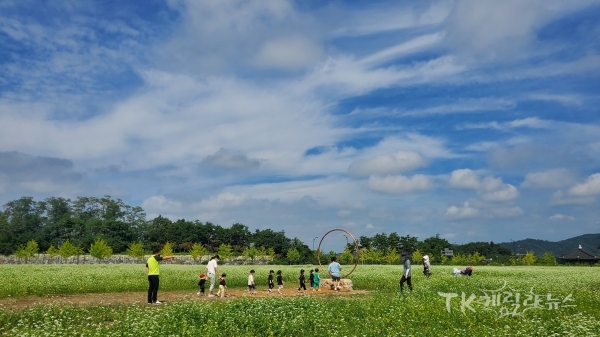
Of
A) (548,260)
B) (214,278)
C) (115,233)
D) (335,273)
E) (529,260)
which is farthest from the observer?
(115,233)

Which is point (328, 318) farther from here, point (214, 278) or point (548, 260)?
point (548, 260)

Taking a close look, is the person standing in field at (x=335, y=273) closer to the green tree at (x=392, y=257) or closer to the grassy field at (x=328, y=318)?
the grassy field at (x=328, y=318)

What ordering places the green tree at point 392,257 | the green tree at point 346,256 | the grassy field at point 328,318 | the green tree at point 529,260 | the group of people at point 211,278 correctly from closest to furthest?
1. the grassy field at point 328,318
2. the group of people at point 211,278
3. the green tree at point 529,260
4. the green tree at point 346,256
5. the green tree at point 392,257

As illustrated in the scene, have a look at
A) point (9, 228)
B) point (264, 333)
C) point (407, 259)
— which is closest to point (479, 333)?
point (264, 333)

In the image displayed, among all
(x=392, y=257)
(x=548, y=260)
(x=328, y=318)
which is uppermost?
(x=392, y=257)

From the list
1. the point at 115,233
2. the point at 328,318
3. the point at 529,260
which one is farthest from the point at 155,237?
the point at 328,318

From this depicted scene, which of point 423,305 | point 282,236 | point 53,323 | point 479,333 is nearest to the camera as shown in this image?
point 479,333

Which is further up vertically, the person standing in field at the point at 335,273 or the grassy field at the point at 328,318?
the person standing in field at the point at 335,273

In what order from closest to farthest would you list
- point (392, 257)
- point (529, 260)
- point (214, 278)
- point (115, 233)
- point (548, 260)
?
point (214, 278), point (548, 260), point (529, 260), point (392, 257), point (115, 233)

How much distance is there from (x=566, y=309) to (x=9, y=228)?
463ft

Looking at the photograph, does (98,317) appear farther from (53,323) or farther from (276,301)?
(276,301)

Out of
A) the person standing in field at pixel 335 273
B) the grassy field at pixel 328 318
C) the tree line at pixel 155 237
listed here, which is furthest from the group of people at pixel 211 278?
the tree line at pixel 155 237

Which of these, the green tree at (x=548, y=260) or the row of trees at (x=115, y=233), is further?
the row of trees at (x=115, y=233)

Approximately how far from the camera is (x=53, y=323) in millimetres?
15055
